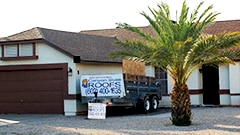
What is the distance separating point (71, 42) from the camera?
80.1 ft

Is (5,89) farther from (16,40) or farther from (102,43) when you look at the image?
(102,43)

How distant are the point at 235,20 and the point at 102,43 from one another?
8963 mm

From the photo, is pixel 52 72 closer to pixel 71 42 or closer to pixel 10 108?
pixel 71 42

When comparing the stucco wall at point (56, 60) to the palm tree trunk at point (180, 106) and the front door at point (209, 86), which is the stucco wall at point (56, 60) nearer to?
the palm tree trunk at point (180, 106)

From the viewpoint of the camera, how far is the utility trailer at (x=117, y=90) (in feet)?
66.1

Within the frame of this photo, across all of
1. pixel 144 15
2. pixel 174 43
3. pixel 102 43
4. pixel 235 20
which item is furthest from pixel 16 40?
pixel 235 20

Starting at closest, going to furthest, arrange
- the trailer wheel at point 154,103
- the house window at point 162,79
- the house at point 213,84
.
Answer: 1. the trailer wheel at point 154,103
2. the house at point 213,84
3. the house window at point 162,79

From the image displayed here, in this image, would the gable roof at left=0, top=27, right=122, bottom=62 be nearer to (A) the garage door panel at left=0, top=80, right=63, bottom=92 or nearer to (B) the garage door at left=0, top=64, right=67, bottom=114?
(B) the garage door at left=0, top=64, right=67, bottom=114

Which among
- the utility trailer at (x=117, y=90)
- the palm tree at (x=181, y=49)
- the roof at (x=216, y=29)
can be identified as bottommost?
the utility trailer at (x=117, y=90)

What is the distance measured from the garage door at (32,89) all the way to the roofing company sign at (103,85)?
145cm

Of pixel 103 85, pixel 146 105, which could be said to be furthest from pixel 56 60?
pixel 146 105

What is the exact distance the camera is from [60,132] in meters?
15.0

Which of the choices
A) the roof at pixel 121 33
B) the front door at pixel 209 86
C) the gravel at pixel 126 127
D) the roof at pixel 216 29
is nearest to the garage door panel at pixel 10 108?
the gravel at pixel 126 127

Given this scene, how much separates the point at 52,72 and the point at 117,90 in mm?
4194
